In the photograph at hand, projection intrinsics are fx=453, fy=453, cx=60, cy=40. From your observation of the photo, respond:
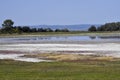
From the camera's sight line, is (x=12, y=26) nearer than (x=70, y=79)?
No

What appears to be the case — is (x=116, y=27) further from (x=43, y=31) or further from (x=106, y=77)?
(x=106, y=77)

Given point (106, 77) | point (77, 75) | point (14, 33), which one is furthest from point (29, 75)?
point (14, 33)

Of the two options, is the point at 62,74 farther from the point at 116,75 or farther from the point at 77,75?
the point at 116,75

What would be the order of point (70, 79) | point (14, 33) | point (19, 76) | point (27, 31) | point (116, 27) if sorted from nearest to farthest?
point (70, 79), point (19, 76), point (14, 33), point (27, 31), point (116, 27)

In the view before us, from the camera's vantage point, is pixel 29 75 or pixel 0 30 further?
pixel 0 30

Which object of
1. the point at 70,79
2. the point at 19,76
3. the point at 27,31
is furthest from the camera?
the point at 27,31

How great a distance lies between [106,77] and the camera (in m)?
18.6

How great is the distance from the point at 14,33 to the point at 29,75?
106417 millimetres

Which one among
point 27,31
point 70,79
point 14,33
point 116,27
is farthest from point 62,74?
point 116,27

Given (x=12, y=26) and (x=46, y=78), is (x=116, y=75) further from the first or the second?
(x=12, y=26)

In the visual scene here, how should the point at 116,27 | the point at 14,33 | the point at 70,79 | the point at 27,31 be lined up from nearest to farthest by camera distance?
the point at 70,79, the point at 14,33, the point at 27,31, the point at 116,27

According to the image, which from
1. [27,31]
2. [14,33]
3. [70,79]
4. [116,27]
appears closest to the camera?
[70,79]

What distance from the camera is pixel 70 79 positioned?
59.1 feet

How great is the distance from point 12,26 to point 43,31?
12.4m
